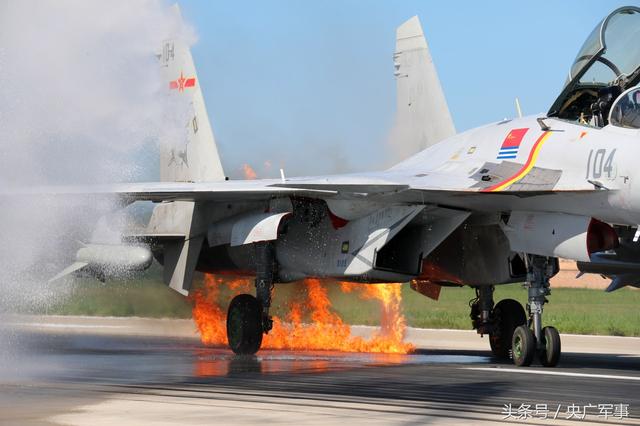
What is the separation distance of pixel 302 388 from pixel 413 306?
1836cm

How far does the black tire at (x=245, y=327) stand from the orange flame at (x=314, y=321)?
2.01 m

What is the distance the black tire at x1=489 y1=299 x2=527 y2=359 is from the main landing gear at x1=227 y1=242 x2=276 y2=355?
3032 mm

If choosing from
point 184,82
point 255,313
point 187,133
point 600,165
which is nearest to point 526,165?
point 600,165

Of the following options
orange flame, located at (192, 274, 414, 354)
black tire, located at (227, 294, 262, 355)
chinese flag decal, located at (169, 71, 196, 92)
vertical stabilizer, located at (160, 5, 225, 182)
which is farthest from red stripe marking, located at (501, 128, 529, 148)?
chinese flag decal, located at (169, 71, 196, 92)

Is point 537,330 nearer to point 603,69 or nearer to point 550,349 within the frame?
point 550,349

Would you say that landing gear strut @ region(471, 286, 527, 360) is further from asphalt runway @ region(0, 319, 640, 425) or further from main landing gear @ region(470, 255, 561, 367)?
main landing gear @ region(470, 255, 561, 367)

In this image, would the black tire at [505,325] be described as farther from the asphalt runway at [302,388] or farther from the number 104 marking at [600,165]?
the number 104 marking at [600,165]

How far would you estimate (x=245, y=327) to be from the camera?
51.5ft

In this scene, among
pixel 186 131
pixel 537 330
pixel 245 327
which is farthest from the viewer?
pixel 186 131

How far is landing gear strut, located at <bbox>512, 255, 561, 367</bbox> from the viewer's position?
12.9m

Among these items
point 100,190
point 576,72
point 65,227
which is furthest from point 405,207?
point 65,227

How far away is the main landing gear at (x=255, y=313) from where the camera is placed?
619 inches

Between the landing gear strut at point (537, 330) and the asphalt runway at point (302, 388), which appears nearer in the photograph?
the asphalt runway at point (302, 388)

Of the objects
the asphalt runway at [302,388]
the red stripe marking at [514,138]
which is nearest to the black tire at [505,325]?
the asphalt runway at [302,388]
